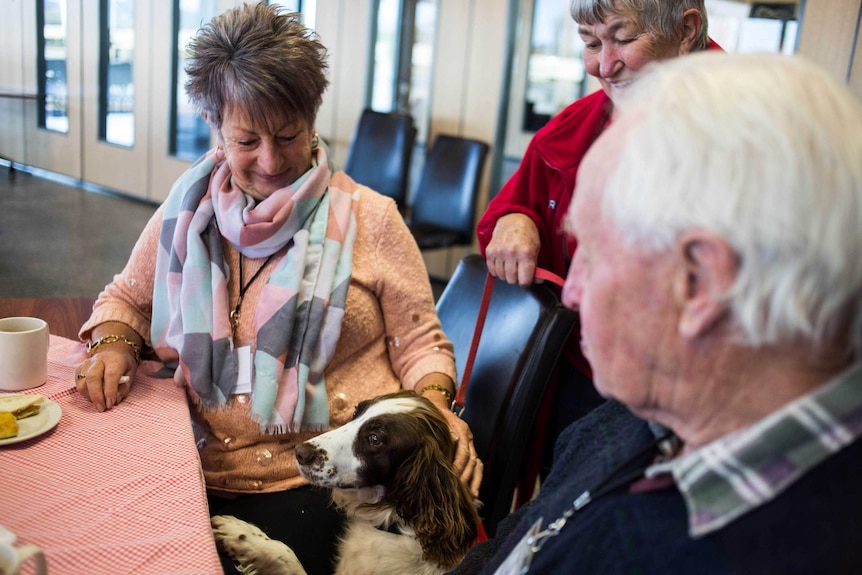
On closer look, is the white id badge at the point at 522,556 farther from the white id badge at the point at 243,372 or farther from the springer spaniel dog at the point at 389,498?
the white id badge at the point at 243,372

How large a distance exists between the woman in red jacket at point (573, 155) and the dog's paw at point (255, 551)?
0.71 m

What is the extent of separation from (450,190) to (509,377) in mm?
3450

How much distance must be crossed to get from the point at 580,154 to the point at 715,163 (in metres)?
1.25

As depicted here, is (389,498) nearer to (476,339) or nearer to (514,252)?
(476,339)

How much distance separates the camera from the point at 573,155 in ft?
6.22

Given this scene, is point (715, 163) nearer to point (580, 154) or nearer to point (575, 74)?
point (580, 154)

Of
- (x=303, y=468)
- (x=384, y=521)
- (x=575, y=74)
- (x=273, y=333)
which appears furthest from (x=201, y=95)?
(x=575, y=74)

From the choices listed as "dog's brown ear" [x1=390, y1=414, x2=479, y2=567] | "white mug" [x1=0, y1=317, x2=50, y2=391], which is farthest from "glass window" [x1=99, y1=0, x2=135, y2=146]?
"dog's brown ear" [x1=390, y1=414, x2=479, y2=567]

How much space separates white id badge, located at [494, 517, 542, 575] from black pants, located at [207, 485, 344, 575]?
75 cm

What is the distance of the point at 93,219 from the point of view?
2541mm

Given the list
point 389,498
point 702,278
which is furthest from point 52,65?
point 702,278

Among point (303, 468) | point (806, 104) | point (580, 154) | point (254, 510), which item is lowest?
point (254, 510)

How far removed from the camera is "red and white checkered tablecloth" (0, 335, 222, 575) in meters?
1.06

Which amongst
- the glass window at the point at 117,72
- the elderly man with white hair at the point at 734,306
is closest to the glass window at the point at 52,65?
the glass window at the point at 117,72
